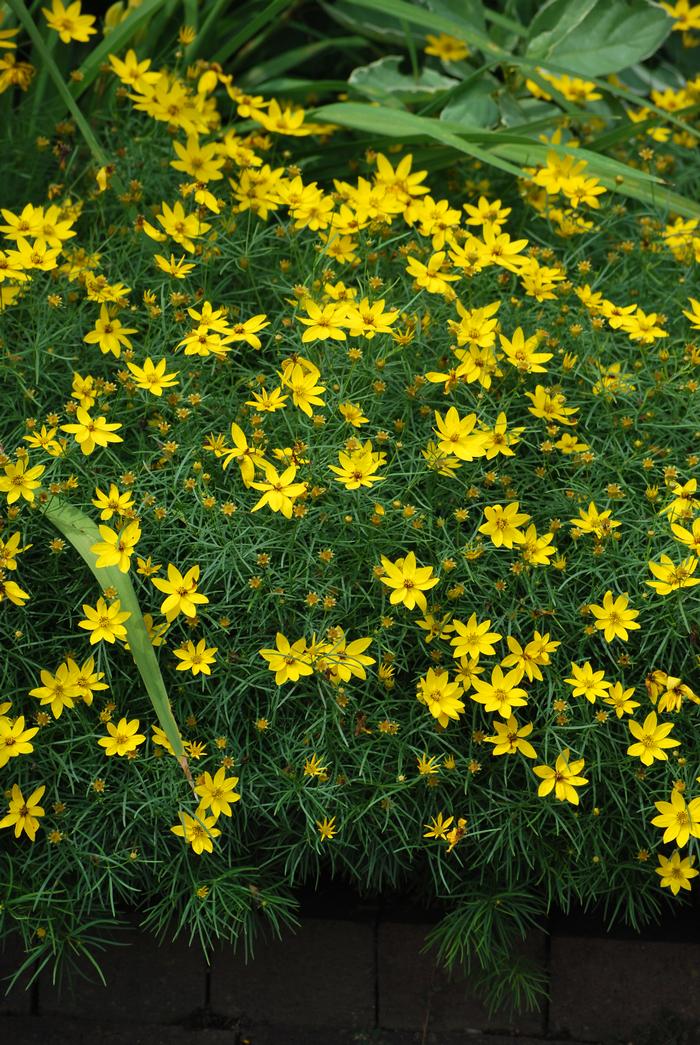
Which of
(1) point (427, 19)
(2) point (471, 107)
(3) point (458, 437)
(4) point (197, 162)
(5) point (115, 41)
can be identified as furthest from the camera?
(2) point (471, 107)

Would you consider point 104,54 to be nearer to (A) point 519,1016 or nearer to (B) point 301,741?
(B) point 301,741

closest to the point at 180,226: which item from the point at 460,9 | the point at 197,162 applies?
the point at 197,162

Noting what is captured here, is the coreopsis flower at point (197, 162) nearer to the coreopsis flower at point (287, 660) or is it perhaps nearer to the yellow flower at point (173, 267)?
the yellow flower at point (173, 267)

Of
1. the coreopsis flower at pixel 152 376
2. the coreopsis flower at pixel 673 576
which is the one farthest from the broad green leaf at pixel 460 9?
the coreopsis flower at pixel 673 576

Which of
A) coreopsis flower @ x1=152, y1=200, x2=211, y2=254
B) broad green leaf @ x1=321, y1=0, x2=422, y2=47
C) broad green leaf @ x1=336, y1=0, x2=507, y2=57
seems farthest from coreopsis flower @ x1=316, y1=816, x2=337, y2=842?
broad green leaf @ x1=321, y1=0, x2=422, y2=47

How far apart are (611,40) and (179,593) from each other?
2088 mm

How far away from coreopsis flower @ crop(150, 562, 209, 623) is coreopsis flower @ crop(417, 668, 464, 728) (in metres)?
0.38

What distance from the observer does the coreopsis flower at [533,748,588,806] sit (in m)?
1.90

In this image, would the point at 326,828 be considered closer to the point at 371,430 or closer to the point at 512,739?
the point at 512,739

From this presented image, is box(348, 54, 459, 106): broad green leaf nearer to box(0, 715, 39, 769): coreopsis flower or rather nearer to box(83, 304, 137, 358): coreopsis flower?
box(83, 304, 137, 358): coreopsis flower

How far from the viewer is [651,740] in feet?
6.35

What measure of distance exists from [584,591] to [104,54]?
1.63 m

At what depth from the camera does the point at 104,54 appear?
274 cm

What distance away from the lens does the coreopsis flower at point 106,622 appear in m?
1.90
